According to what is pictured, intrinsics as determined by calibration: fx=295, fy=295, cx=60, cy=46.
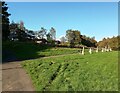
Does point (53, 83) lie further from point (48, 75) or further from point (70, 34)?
point (70, 34)

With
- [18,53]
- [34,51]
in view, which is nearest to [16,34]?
[34,51]

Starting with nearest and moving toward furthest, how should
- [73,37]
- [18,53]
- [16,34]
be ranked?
[18,53] < [16,34] < [73,37]

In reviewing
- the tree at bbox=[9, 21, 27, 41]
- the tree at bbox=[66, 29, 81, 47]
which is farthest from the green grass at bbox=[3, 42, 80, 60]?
the tree at bbox=[66, 29, 81, 47]

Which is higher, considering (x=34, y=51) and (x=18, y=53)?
(x=34, y=51)

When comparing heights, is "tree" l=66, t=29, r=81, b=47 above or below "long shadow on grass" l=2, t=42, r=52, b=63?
above

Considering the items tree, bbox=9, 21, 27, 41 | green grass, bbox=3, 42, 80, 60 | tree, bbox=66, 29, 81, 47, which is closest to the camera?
green grass, bbox=3, 42, 80, 60

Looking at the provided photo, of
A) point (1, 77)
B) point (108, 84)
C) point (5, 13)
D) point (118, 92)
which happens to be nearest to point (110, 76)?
point (108, 84)

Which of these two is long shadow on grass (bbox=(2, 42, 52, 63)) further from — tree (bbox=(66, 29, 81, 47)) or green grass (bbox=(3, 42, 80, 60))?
tree (bbox=(66, 29, 81, 47))

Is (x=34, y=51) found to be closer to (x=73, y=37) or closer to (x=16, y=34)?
(x=16, y=34)

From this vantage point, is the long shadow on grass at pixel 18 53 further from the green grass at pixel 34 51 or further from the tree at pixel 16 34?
the tree at pixel 16 34

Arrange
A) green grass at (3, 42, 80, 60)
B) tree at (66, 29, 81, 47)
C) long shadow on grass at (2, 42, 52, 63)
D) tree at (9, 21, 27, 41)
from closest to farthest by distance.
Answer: long shadow on grass at (2, 42, 52, 63) < green grass at (3, 42, 80, 60) < tree at (9, 21, 27, 41) < tree at (66, 29, 81, 47)

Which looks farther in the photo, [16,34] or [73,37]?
[73,37]

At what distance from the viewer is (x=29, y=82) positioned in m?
15.5

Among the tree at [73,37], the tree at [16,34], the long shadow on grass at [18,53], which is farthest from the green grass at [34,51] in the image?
the tree at [73,37]
